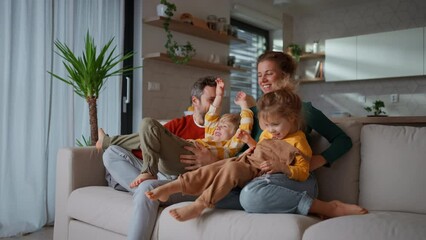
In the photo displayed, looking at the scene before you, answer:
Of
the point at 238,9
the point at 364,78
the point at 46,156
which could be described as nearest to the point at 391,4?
the point at 364,78

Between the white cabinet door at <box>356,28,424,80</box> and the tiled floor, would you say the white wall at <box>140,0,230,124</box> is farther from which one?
the white cabinet door at <box>356,28,424,80</box>

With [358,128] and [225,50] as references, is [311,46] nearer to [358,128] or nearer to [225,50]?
[225,50]

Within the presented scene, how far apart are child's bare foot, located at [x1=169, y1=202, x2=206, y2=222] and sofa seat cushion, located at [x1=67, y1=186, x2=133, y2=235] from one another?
378 millimetres

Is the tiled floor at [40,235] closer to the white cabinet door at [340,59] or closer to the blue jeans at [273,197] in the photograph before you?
the blue jeans at [273,197]

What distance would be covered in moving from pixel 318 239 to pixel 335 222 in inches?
4.4

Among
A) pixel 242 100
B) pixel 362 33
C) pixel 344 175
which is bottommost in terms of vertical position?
pixel 344 175

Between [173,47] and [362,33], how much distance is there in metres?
2.92

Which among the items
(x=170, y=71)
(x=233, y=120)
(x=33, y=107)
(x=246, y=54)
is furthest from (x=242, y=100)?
(x=246, y=54)

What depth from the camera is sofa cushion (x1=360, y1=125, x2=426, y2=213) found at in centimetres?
178

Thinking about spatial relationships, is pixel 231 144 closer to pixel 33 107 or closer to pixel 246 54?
pixel 33 107

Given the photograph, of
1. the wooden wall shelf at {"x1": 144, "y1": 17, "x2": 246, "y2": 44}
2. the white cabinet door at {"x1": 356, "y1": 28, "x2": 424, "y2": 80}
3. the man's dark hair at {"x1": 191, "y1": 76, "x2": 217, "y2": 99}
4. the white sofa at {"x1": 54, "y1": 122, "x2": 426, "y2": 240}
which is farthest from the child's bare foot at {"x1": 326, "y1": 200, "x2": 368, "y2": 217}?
the white cabinet door at {"x1": 356, "y1": 28, "x2": 424, "y2": 80}

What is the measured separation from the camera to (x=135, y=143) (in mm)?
2443

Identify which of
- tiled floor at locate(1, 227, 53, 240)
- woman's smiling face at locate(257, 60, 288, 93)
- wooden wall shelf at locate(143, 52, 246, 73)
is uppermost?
wooden wall shelf at locate(143, 52, 246, 73)

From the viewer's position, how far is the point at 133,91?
13.9 ft
